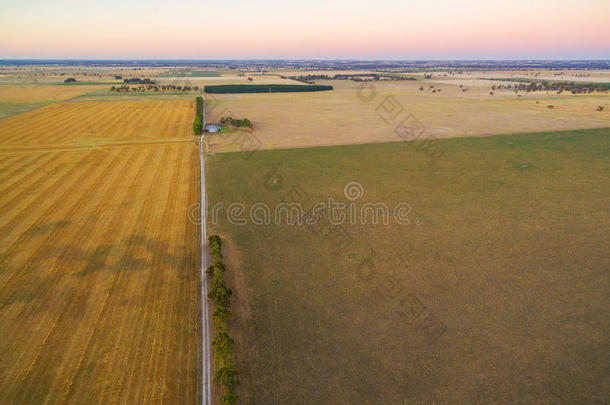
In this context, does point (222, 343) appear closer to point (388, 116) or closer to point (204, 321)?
point (204, 321)

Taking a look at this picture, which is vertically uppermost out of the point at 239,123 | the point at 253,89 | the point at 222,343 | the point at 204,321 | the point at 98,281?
the point at 253,89

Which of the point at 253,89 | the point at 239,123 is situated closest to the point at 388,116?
the point at 239,123

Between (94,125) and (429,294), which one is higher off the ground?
(94,125)

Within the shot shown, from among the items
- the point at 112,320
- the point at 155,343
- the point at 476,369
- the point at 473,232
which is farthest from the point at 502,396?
the point at 112,320

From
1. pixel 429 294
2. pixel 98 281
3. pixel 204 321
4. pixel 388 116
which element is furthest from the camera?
pixel 388 116

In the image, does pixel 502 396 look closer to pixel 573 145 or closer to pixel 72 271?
pixel 72 271

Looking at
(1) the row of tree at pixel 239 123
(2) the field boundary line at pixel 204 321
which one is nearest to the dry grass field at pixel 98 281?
(2) the field boundary line at pixel 204 321

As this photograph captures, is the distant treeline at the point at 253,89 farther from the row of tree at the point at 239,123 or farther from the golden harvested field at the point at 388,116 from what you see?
the row of tree at the point at 239,123
